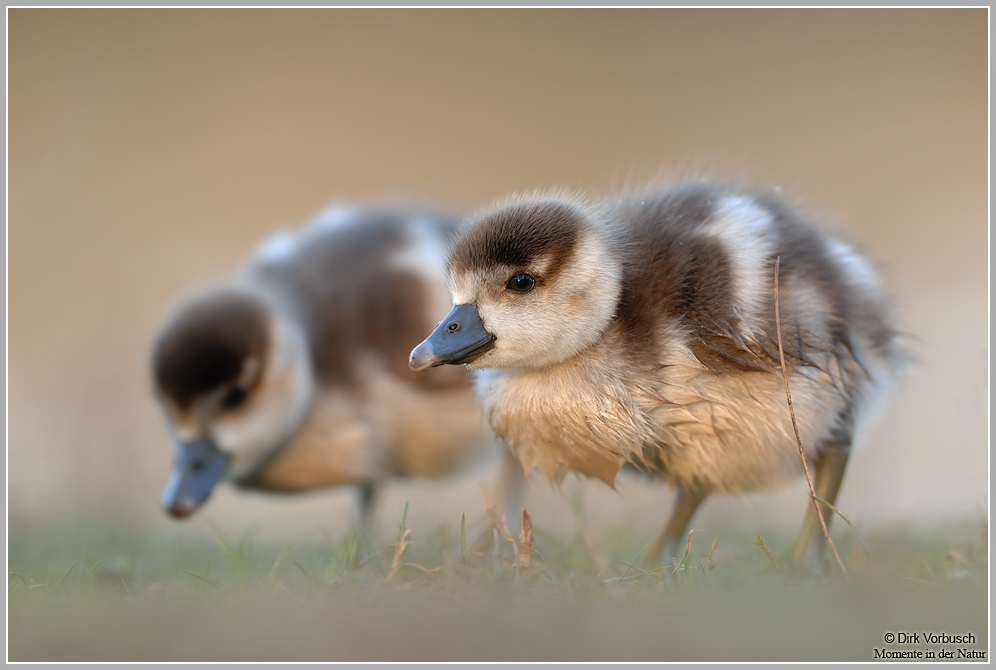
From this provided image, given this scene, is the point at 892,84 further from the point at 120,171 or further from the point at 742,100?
the point at 120,171

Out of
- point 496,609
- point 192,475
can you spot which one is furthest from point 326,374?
point 496,609

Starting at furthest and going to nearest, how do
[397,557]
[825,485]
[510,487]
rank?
[510,487], [825,485], [397,557]

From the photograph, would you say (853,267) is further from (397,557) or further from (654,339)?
(397,557)

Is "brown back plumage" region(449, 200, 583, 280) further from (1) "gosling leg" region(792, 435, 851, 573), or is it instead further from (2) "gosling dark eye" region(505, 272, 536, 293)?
(1) "gosling leg" region(792, 435, 851, 573)

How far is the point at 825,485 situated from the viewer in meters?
2.56

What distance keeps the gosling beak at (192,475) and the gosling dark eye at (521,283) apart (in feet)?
5.68

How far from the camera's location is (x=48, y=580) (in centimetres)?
256

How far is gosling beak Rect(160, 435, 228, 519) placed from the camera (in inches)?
132

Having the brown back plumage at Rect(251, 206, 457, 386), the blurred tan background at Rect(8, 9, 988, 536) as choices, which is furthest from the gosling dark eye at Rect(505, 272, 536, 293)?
the blurred tan background at Rect(8, 9, 988, 536)

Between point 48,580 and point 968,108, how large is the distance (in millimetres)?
6893

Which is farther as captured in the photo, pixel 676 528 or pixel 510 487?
pixel 510 487

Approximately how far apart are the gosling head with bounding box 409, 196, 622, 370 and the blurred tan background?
5.11 ft

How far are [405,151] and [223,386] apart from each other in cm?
634

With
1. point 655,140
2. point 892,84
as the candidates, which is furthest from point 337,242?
point 892,84
